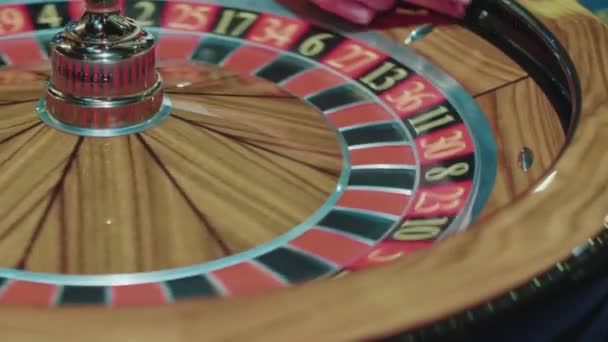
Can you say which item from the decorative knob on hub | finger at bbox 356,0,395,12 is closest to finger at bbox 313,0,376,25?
finger at bbox 356,0,395,12

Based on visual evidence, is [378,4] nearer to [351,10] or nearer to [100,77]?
[351,10]

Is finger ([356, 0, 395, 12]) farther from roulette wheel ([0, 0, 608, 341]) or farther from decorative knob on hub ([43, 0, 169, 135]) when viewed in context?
decorative knob on hub ([43, 0, 169, 135])

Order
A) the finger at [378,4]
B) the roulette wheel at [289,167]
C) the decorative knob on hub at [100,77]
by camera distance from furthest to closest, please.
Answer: the finger at [378,4] → the decorative knob on hub at [100,77] → the roulette wheel at [289,167]

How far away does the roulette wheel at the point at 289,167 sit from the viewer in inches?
31.7

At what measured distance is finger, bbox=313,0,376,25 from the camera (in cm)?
172

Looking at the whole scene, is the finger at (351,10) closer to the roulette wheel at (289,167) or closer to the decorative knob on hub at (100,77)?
the roulette wheel at (289,167)

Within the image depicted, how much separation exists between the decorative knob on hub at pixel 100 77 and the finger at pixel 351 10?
1.41 feet

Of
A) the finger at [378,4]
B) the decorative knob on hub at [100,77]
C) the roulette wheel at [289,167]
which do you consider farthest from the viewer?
the finger at [378,4]

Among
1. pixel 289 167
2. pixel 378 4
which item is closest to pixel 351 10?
pixel 378 4

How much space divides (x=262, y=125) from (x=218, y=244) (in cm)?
34

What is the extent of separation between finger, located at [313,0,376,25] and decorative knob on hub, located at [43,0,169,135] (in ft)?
1.41

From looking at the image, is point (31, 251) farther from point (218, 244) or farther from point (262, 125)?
point (262, 125)

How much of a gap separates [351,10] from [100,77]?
0.52 meters

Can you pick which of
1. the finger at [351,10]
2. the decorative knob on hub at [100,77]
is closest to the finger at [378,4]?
the finger at [351,10]
